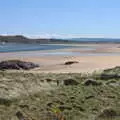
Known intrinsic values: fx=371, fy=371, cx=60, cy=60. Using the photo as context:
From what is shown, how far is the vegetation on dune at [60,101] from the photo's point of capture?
970 centimetres

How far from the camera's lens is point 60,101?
1150 centimetres

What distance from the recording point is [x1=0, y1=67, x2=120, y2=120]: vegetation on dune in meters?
9.70

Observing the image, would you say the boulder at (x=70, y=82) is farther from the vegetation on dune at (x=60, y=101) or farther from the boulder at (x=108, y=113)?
the boulder at (x=108, y=113)

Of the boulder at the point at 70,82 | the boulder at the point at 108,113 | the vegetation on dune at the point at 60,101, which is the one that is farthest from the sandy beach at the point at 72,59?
the boulder at the point at 108,113

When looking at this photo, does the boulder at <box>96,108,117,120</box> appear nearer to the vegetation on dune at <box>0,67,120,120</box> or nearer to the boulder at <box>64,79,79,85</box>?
the vegetation on dune at <box>0,67,120,120</box>

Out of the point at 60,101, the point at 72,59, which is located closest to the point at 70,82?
the point at 60,101

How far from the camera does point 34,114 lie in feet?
32.5

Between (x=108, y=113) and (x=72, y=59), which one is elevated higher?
(x=108, y=113)

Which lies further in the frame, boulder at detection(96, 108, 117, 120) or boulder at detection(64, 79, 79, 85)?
boulder at detection(64, 79, 79, 85)

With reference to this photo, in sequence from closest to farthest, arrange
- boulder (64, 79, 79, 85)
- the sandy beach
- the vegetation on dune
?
1. the vegetation on dune
2. boulder (64, 79, 79, 85)
3. the sandy beach

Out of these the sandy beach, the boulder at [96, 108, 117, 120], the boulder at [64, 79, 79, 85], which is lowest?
the sandy beach

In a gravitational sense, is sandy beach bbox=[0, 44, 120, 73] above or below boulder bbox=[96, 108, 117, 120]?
below

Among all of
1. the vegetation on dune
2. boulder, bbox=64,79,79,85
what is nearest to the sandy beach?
boulder, bbox=64,79,79,85

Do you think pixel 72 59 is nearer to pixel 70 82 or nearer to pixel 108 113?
pixel 70 82
